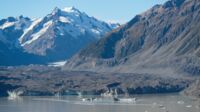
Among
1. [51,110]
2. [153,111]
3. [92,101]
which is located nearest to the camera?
[153,111]

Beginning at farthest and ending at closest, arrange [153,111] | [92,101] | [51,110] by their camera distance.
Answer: [92,101], [51,110], [153,111]

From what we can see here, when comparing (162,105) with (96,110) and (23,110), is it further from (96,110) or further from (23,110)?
(23,110)

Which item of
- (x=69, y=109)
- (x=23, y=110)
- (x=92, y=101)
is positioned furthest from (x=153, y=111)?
(x=92, y=101)

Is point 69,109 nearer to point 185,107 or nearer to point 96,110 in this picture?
point 96,110

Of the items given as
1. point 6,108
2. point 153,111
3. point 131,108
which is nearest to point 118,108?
point 131,108

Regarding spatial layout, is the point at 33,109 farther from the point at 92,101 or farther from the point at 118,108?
the point at 92,101

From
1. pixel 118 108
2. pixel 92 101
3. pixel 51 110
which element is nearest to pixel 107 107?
pixel 118 108

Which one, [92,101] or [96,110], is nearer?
[96,110]

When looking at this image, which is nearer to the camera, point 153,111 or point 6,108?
point 153,111
